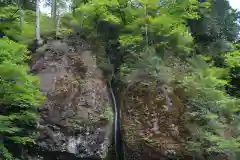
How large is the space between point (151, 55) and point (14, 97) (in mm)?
5916

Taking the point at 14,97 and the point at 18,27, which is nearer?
the point at 14,97

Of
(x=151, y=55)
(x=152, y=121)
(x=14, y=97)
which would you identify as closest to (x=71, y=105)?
(x=14, y=97)

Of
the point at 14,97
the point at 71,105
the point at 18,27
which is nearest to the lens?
the point at 14,97

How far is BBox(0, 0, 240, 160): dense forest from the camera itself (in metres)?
8.73

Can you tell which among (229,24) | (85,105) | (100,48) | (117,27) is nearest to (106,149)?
(85,105)

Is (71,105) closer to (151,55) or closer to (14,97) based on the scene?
(14,97)

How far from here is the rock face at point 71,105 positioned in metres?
9.71

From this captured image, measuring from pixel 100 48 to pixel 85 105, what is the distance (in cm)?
408

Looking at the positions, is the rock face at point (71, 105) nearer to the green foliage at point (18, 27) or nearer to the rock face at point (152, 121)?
the rock face at point (152, 121)

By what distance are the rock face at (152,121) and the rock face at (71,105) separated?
2.81 ft

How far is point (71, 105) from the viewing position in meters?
10.5

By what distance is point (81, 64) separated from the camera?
12.4 m

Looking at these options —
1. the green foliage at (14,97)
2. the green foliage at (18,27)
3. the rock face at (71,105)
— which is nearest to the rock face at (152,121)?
the rock face at (71,105)

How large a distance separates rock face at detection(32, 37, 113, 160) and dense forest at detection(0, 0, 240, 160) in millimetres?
594
